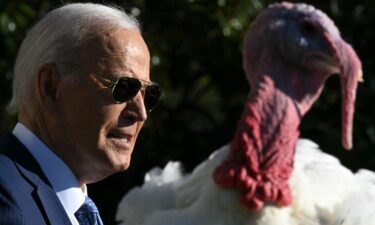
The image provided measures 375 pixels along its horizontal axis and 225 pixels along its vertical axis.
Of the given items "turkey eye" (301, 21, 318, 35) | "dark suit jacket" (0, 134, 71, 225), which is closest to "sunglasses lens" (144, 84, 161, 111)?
"dark suit jacket" (0, 134, 71, 225)

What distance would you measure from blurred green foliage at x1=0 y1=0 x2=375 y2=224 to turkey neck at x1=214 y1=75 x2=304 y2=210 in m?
1.24

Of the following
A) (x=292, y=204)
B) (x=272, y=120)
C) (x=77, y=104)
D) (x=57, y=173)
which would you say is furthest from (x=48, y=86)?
(x=272, y=120)

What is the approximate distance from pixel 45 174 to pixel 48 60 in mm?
243

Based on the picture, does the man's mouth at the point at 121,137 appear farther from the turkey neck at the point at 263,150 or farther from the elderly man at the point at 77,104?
the turkey neck at the point at 263,150

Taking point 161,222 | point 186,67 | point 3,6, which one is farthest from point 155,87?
point 186,67

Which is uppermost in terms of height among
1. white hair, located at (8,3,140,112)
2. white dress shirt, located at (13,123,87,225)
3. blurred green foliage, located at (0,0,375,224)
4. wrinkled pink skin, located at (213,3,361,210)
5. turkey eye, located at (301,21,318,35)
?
white hair, located at (8,3,140,112)

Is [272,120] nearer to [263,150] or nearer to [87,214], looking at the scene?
[263,150]

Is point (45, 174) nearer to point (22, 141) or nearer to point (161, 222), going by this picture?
point (22, 141)

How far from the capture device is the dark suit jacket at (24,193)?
186cm

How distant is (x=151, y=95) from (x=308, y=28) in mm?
2290

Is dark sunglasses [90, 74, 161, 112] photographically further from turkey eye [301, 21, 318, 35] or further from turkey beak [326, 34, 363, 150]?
turkey eye [301, 21, 318, 35]

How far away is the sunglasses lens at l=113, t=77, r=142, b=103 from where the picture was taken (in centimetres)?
208

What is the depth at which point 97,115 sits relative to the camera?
6.86 ft

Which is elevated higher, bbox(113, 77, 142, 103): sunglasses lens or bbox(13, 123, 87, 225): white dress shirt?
bbox(113, 77, 142, 103): sunglasses lens
